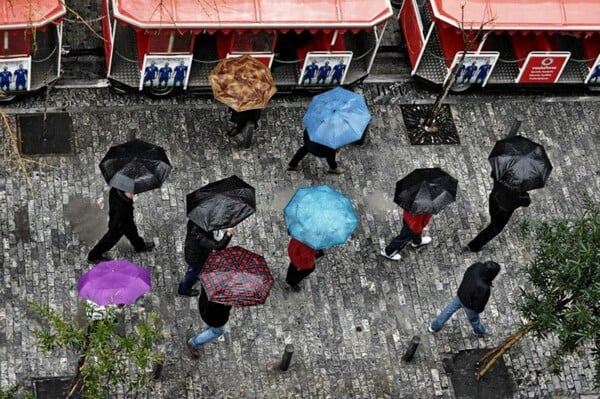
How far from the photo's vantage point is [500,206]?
1608 centimetres

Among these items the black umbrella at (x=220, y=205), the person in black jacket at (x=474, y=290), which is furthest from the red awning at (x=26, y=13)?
the person in black jacket at (x=474, y=290)

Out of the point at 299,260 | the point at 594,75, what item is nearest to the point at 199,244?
the point at 299,260

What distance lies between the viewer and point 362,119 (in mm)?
16422

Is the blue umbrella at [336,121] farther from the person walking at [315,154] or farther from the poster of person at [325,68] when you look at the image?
the poster of person at [325,68]

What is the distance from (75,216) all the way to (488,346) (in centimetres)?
637

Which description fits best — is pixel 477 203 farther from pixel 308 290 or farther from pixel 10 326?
pixel 10 326

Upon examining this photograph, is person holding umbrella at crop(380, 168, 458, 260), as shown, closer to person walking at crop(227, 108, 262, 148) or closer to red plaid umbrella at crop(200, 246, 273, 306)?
red plaid umbrella at crop(200, 246, 273, 306)


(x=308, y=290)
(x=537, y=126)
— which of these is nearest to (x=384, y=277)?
(x=308, y=290)

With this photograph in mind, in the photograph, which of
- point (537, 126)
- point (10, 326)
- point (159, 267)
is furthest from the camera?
point (537, 126)

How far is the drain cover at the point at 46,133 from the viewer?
17328mm

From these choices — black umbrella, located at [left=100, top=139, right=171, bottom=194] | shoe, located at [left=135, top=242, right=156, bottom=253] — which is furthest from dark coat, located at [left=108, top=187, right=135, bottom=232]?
shoe, located at [left=135, top=242, right=156, bottom=253]

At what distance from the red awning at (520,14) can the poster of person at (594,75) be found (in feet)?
3.44

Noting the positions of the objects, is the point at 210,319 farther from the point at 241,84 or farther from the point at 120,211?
the point at 241,84

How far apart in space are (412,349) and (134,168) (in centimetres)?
456
